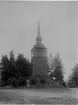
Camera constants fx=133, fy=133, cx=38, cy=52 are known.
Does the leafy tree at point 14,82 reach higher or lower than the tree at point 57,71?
lower

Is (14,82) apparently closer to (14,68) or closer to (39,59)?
(14,68)

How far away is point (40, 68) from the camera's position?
101 inches

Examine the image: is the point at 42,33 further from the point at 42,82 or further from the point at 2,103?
the point at 2,103

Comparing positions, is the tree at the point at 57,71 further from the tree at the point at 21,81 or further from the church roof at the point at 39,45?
the tree at the point at 21,81

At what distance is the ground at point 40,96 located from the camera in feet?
8.36

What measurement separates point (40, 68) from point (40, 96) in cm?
55

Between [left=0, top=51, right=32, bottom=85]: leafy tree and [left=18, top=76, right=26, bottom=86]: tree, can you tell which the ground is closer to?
[left=18, top=76, right=26, bottom=86]: tree

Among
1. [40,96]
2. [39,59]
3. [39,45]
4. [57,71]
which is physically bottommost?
[40,96]

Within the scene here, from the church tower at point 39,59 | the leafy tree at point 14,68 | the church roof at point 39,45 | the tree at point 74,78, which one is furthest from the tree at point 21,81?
the tree at point 74,78

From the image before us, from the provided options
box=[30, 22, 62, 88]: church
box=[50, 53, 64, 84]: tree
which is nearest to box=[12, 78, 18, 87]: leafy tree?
box=[30, 22, 62, 88]: church

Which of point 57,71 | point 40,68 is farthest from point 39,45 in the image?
point 57,71

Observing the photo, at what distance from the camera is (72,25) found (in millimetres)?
2781

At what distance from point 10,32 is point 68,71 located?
55.5 inches

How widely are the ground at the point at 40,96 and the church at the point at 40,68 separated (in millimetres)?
119
